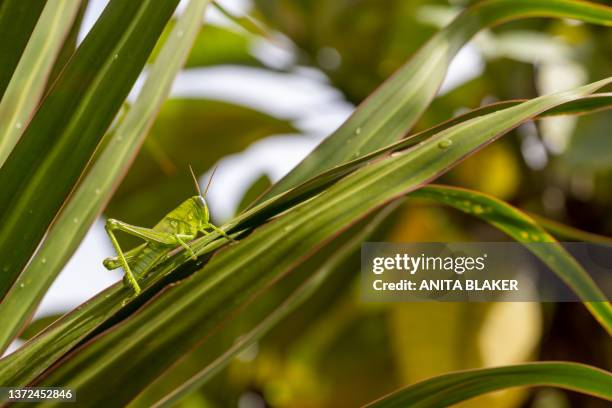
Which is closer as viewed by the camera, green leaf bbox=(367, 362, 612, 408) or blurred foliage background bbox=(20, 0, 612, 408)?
green leaf bbox=(367, 362, 612, 408)

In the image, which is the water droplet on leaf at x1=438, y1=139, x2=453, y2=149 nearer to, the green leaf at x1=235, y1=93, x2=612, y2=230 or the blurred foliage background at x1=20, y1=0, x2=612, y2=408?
the green leaf at x1=235, y1=93, x2=612, y2=230

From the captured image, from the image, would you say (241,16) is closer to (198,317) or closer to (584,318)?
(584,318)

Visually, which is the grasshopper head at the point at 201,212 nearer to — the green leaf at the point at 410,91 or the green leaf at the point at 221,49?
the green leaf at the point at 410,91

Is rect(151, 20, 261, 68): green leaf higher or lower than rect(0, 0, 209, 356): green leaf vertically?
higher

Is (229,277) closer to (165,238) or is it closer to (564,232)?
(165,238)

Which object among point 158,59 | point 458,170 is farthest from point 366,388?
point 158,59

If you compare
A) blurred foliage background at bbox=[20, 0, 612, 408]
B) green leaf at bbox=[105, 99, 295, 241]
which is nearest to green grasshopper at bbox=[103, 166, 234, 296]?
blurred foliage background at bbox=[20, 0, 612, 408]

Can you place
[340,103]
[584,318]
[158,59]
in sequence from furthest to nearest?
[340,103], [584,318], [158,59]
